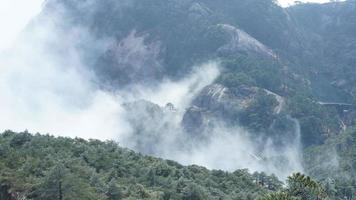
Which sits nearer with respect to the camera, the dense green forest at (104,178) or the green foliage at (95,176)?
the green foliage at (95,176)

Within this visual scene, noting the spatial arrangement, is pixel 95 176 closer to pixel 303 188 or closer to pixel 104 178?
pixel 104 178

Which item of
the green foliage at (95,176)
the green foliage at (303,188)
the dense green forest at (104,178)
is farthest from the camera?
the green foliage at (303,188)

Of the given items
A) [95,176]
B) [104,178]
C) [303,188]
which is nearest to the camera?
[303,188]

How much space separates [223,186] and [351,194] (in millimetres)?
41849

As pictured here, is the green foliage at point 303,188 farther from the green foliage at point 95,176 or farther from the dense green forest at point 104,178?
the green foliage at point 95,176

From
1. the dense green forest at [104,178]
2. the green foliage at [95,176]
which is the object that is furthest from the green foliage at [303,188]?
the green foliage at [95,176]

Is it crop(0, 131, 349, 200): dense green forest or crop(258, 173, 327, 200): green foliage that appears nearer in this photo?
crop(0, 131, 349, 200): dense green forest

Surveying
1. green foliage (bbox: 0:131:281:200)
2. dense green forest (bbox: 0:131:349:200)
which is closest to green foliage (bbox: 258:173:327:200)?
dense green forest (bbox: 0:131:349:200)

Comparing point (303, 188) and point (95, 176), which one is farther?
point (95, 176)

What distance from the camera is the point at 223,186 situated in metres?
136

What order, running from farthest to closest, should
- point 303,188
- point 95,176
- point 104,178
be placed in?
point 104,178 < point 95,176 < point 303,188

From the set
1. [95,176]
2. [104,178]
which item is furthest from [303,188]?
[104,178]

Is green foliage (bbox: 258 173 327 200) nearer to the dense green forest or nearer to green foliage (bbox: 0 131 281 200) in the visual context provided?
the dense green forest

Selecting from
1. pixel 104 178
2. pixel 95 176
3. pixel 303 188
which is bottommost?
pixel 95 176
